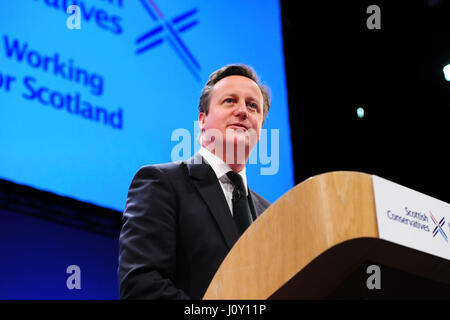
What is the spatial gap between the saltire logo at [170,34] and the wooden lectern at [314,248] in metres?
2.05

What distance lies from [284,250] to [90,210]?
5.80ft

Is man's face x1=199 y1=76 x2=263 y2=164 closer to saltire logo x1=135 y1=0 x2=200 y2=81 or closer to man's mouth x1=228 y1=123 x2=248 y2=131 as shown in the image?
man's mouth x1=228 y1=123 x2=248 y2=131

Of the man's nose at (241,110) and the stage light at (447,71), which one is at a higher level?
the stage light at (447,71)

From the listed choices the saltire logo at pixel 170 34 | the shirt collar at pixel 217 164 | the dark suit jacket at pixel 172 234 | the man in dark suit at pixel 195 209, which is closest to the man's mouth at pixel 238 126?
the man in dark suit at pixel 195 209

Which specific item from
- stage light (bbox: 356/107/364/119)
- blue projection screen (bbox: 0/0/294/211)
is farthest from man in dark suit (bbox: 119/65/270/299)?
stage light (bbox: 356/107/364/119)

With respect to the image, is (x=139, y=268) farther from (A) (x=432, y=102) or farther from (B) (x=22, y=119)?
(A) (x=432, y=102)

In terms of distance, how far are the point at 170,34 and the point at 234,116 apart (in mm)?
1339

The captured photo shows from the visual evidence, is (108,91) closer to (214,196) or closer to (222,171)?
(222,171)

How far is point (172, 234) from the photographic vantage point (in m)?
1.38

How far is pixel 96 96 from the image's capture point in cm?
262

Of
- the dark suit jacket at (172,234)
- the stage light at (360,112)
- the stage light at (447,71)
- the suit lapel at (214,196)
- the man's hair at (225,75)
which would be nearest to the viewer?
the dark suit jacket at (172,234)

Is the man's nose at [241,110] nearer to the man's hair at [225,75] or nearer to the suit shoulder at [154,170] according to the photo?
the man's hair at [225,75]

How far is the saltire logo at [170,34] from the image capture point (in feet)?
9.59

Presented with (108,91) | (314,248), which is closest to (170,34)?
(108,91)
